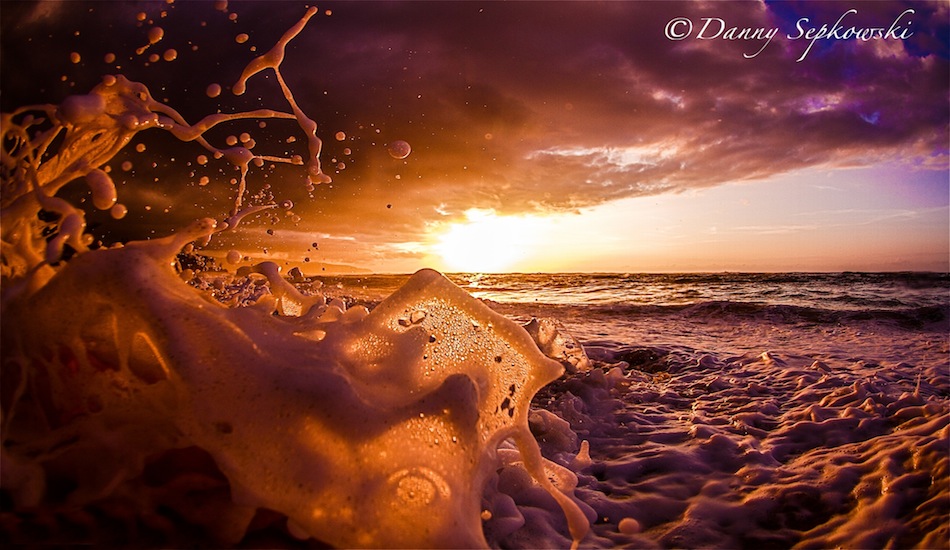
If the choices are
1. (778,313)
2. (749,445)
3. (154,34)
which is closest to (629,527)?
(749,445)

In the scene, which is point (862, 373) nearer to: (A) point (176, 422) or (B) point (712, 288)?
(A) point (176, 422)

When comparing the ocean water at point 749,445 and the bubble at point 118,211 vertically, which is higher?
the bubble at point 118,211

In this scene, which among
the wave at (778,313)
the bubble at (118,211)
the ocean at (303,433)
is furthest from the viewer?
the wave at (778,313)

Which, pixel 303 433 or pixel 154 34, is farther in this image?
pixel 154 34

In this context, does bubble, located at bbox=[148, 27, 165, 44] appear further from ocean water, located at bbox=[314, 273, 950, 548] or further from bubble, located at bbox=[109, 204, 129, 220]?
ocean water, located at bbox=[314, 273, 950, 548]

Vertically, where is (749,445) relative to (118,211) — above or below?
below

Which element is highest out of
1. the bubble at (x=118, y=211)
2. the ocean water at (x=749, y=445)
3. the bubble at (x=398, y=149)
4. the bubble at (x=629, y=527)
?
the bubble at (x=398, y=149)

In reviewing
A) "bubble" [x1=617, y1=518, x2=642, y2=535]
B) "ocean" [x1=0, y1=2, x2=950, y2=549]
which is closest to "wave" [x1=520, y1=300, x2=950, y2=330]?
"ocean" [x1=0, y1=2, x2=950, y2=549]

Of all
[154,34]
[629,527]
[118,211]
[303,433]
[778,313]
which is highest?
[154,34]

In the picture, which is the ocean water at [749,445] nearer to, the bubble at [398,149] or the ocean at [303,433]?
the ocean at [303,433]

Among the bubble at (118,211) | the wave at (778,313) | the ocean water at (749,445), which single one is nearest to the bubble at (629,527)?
the ocean water at (749,445)

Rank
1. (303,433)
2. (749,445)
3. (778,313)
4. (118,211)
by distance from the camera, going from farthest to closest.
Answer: (778,313), (749,445), (118,211), (303,433)

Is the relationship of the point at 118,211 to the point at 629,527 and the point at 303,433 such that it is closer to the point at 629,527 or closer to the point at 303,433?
the point at 303,433

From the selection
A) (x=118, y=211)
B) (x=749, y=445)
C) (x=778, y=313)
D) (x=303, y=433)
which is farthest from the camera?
(x=778, y=313)
